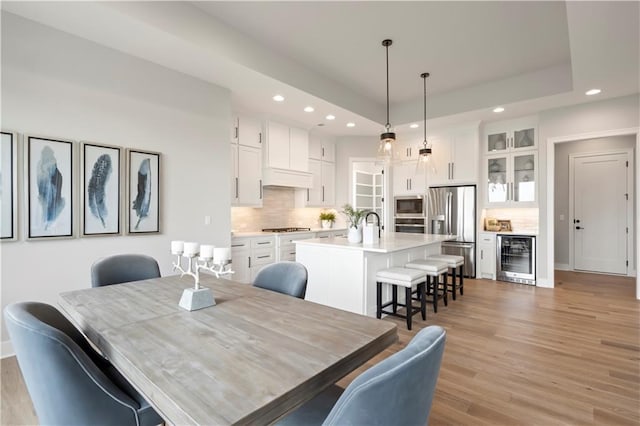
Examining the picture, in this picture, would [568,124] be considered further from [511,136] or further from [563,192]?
[563,192]

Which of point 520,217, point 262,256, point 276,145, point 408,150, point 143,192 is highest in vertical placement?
point 408,150

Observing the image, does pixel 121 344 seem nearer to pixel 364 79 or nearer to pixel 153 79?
pixel 153 79

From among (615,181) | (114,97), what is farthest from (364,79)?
(615,181)

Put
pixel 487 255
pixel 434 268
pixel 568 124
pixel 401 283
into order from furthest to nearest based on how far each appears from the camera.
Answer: pixel 487 255
pixel 568 124
pixel 434 268
pixel 401 283

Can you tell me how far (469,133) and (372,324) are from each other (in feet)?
17.3

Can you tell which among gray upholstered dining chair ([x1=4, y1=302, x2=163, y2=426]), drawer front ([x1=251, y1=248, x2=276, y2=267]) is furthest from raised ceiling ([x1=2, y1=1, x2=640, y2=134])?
gray upholstered dining chair ([x1=4, y1=302, x2=163, y2=426])

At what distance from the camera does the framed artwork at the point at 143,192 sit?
10.5ft

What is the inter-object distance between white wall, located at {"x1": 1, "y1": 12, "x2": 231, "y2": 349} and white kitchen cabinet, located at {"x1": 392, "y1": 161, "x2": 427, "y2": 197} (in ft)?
12.2

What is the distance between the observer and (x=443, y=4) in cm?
291

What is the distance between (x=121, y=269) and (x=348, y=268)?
210 centimetres

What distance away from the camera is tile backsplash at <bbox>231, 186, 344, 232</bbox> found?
5.31m

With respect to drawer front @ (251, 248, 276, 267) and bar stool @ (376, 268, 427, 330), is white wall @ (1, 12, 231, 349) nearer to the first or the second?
drawer front @ (251, 248, 276, 267)

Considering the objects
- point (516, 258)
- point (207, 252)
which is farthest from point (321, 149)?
point (207, 252)

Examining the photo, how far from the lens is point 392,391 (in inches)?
28.7
